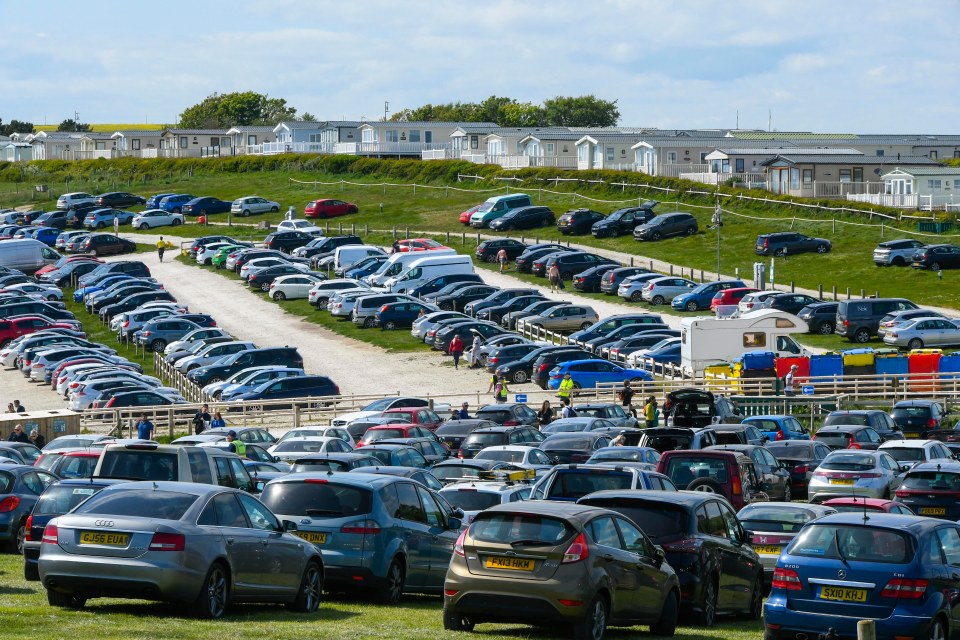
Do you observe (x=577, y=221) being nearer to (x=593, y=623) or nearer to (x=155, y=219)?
(x=155, y=219)

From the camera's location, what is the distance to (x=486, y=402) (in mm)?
48969

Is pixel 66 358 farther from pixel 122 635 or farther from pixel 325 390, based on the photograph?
pixel 122 635

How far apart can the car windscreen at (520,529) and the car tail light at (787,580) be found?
2.12 meters

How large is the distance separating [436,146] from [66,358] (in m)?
79.4

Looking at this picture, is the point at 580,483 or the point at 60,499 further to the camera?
the point at 580,483

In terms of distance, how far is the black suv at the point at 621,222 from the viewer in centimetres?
8312

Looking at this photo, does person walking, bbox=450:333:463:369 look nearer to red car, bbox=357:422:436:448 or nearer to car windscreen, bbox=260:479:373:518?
red car, bbox=357:422:436:448

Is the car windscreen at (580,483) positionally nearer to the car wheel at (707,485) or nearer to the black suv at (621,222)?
the car wheel at (707,485)

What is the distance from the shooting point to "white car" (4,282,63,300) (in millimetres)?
68688

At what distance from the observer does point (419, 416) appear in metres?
39.3

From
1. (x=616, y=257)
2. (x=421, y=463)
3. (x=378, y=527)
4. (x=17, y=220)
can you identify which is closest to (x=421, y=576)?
(x=378, y=527)

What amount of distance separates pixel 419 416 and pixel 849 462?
13.7m

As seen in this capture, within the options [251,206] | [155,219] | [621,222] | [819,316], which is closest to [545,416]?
[819,316]

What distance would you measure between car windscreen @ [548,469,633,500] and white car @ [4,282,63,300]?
52.3m
